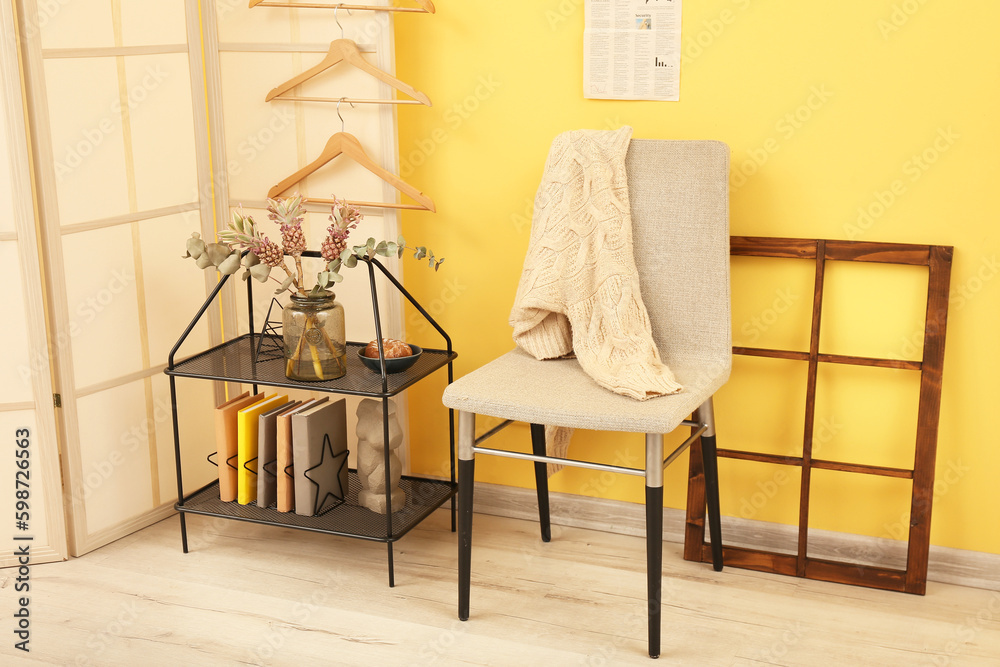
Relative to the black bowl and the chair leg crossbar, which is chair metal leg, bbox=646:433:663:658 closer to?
the chair leg crossbar

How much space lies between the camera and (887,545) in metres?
2.28

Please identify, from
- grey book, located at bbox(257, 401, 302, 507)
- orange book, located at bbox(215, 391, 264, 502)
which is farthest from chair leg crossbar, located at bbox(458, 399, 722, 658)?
orange book, located at bbox(215, 391, 264, 502)

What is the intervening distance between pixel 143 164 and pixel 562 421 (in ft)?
4.50

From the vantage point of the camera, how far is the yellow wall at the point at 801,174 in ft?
6.87

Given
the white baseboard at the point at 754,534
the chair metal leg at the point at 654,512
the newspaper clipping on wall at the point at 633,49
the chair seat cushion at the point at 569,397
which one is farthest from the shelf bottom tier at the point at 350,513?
the newspaper clipping on wall at the point at 633,49

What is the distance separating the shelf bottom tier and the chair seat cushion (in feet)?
1.58

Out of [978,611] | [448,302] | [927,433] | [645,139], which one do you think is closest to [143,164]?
[448,302]

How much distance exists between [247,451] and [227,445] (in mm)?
63

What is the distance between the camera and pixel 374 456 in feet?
7.70

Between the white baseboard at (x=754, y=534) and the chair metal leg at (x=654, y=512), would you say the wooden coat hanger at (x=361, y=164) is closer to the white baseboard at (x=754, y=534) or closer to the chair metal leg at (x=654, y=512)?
the white baseboard at (x=754, y=534)

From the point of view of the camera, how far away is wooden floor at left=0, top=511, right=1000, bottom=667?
1.96 meters

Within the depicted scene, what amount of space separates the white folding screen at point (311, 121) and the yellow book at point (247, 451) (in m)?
0.38

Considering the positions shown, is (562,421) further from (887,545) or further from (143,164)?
(143,164)

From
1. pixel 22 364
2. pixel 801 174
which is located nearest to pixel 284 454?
pixel 22 364
